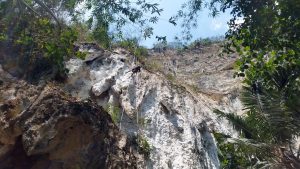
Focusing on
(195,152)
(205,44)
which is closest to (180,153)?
(195,152)

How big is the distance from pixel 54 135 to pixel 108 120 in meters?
1.76

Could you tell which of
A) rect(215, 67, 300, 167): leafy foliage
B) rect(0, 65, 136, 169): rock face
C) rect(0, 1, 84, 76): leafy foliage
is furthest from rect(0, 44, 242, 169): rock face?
rect(215, 67, 300, 167): leafy foliage

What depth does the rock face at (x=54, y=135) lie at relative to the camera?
10.2m

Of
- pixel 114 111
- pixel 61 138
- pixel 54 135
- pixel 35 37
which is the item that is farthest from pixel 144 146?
pixel 35 37

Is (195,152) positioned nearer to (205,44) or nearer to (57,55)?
(57,55)

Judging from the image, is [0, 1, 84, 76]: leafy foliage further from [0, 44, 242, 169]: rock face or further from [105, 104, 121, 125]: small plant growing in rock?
[105, 104, 121, 125]: small plant growing in rock

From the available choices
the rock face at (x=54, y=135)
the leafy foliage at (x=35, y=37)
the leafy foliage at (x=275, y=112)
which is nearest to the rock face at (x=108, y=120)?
the rock face at (x=54, y=135)

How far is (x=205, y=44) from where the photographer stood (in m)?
30.3

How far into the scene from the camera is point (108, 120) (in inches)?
458

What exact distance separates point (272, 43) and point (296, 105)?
1.53 meters

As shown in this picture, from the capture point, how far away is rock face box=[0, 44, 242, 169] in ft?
34.4

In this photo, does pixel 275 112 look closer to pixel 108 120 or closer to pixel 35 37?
pixel 108 120

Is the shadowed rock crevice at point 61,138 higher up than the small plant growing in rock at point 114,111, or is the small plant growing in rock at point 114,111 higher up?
the small plant growing in rock at point 114,111

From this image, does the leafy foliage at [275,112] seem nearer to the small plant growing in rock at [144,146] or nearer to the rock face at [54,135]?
the small plant growing in rock at [144,146]
